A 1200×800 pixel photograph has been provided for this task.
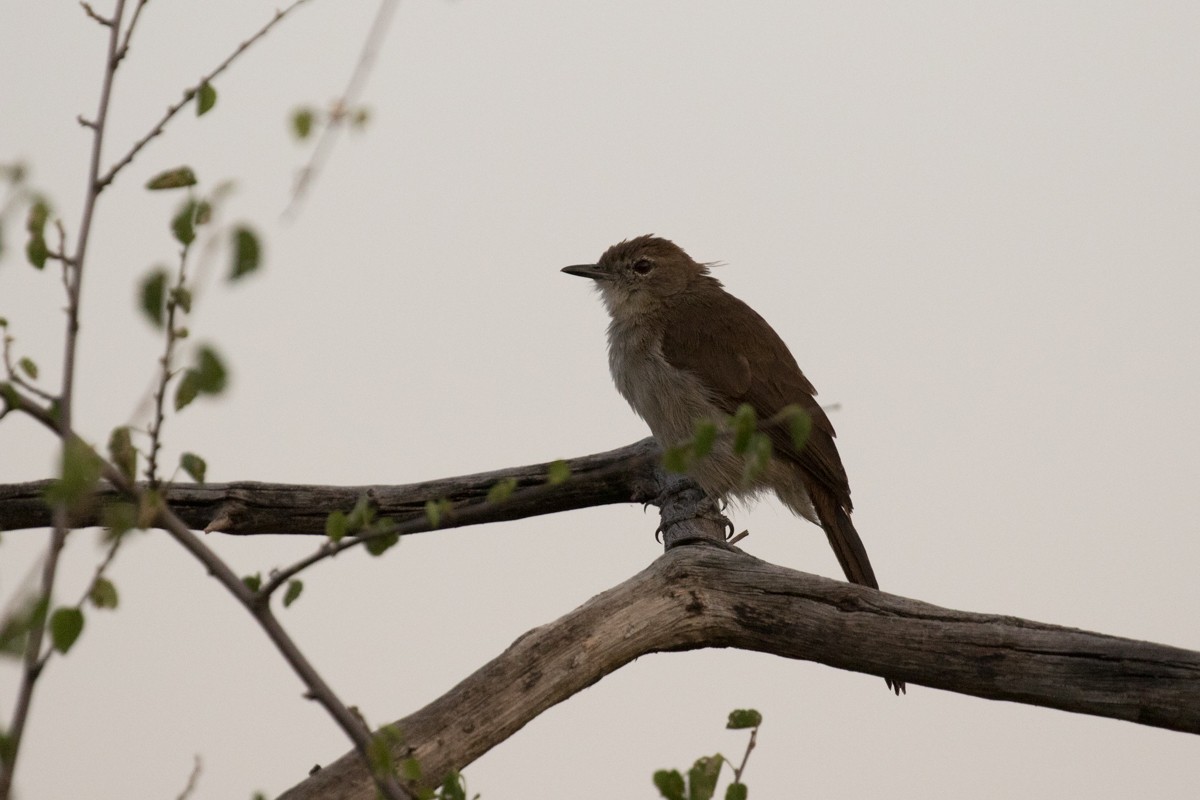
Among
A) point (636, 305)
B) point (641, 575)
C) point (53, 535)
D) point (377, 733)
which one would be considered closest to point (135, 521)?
point (53, 535)

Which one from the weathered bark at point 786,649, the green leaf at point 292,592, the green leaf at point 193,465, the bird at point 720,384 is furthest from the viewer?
the bird at point 720,384

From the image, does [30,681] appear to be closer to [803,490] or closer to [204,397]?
[204,397]

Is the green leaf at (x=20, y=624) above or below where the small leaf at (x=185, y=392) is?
below

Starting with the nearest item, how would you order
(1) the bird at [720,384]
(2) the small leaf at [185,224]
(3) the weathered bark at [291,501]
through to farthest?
1. (2) the small leaf at [185,224]
2. (3) the weathered bark at [291,501]
3. (1) the bird at [720,384]

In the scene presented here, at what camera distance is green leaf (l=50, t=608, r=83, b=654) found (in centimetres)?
116

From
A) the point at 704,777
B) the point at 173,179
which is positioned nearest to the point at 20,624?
the point at 173,179

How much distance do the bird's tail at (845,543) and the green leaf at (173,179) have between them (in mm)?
3713

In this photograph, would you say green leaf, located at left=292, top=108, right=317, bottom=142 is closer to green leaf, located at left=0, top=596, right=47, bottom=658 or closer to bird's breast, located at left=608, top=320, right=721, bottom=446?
green leaf, located at left=0, top=596, right=47, bottom=658

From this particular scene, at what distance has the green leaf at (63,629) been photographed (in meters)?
1.16

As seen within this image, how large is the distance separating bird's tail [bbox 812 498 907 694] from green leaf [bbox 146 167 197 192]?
3713 mm

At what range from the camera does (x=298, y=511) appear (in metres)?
4.69

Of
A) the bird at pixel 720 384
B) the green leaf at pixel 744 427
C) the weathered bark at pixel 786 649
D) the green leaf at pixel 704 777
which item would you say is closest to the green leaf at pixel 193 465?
the green leaf at pixel 744 427

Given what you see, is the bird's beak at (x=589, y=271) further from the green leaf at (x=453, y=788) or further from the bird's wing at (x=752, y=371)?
the green leaf at (x=453, y=788)

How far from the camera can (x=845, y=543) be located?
15.9ft
